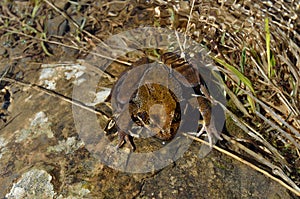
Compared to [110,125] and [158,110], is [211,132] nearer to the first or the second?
[158,110]

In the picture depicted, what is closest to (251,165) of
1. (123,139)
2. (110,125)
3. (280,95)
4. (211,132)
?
(211,132)

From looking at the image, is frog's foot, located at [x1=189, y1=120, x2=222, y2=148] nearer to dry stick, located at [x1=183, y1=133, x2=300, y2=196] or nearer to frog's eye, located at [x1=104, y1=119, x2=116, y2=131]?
dry stick, located at [x1=183, y1=133, x2=300, y2=196]

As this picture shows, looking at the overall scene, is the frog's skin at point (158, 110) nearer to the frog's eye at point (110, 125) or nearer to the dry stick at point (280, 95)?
the frog's eye at point (110, 125)

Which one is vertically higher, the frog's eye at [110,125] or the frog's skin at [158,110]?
the frog's skin at [158,110]

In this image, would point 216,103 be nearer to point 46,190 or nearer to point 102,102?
point 102,102

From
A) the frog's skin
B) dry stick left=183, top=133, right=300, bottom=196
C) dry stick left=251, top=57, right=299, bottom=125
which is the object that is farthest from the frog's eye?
dry stick left=251, top=57, right=299, bottom=125

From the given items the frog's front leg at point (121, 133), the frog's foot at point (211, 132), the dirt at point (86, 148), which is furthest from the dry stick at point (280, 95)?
the frog's front leg at point (121, 133)

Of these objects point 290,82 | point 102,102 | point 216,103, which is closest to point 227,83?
point 216,103

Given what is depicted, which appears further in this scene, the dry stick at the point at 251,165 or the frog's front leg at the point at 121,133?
the frog's front leg at the point at 121,133

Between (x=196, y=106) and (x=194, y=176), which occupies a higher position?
(x=196, y=106)
